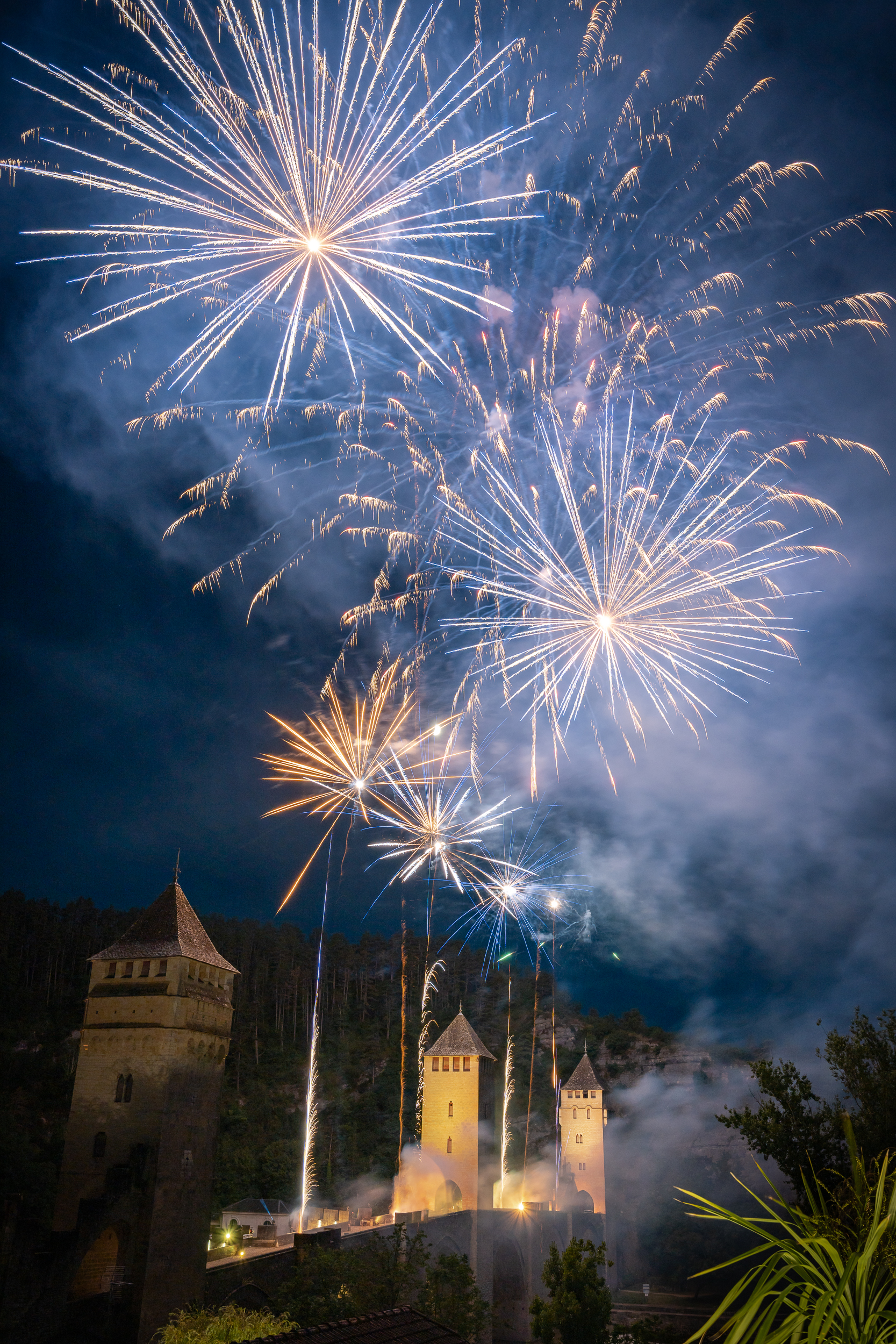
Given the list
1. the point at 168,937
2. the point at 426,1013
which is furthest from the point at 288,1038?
the point at 168,937

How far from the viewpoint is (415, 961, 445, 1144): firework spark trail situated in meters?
55.4

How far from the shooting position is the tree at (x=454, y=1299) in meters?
25.0

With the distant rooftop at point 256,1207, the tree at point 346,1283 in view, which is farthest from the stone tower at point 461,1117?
the tree at point 346,1283

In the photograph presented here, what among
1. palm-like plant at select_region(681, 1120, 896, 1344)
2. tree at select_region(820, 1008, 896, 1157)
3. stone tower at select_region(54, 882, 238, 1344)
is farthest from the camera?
stone tower at select_region(54, 882, 238, 1344)

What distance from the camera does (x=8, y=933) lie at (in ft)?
178

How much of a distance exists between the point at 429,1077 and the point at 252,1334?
→ 2377cm

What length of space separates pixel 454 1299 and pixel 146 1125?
33.2 feet

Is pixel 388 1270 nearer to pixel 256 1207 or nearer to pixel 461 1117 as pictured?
pixel 461 1117

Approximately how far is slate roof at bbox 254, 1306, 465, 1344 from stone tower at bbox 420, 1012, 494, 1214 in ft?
86.1

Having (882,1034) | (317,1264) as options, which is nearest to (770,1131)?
(882,1034)

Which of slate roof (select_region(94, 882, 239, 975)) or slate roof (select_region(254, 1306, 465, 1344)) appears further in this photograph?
slate roof (select_region(94, 882, 239, 975))

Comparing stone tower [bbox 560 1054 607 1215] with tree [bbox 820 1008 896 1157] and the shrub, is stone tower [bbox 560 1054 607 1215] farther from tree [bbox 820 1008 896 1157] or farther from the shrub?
tree [bbox 820 1008 896 1157]

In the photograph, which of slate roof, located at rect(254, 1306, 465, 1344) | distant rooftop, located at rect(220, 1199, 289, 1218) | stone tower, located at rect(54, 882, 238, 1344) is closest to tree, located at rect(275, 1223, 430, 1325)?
stone tower, located at rect(54, 882, 238, 1344)

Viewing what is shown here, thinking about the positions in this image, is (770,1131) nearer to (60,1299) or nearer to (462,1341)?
(462,1341)
